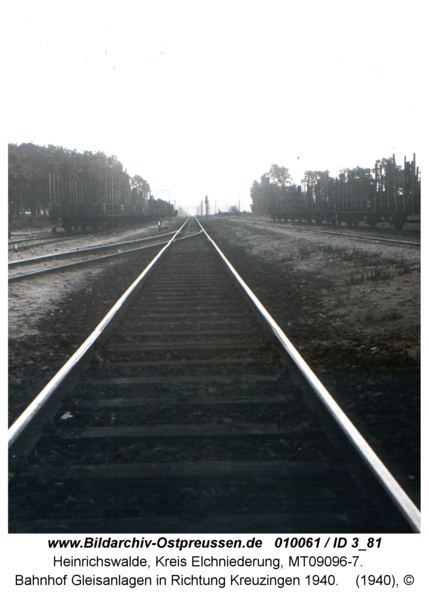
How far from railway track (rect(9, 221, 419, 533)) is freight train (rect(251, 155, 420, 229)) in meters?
21.0

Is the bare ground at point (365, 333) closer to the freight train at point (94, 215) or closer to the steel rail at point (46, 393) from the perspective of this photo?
the steel rail at point (46, 393)

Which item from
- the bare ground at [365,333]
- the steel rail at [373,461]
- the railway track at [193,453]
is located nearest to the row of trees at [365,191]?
the bare ground at [365,333]

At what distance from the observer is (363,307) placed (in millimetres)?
6309

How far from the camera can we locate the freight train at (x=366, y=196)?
2264 centimetres

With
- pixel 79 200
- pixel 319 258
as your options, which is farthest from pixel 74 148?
pixel 319 258

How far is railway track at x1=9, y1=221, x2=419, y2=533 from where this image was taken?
5.90ft

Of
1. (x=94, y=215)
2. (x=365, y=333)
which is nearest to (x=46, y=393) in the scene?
(x=365, y=333)

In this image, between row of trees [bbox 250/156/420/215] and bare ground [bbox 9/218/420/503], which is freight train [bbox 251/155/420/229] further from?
bare ground [bbox 9/218/420/503]

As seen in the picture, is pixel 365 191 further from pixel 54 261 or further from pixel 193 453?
pixel 193 453

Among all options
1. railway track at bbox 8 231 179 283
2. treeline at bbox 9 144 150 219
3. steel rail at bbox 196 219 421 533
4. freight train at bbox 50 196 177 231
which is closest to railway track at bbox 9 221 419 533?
steel rail at bbox 196 219 421 533
